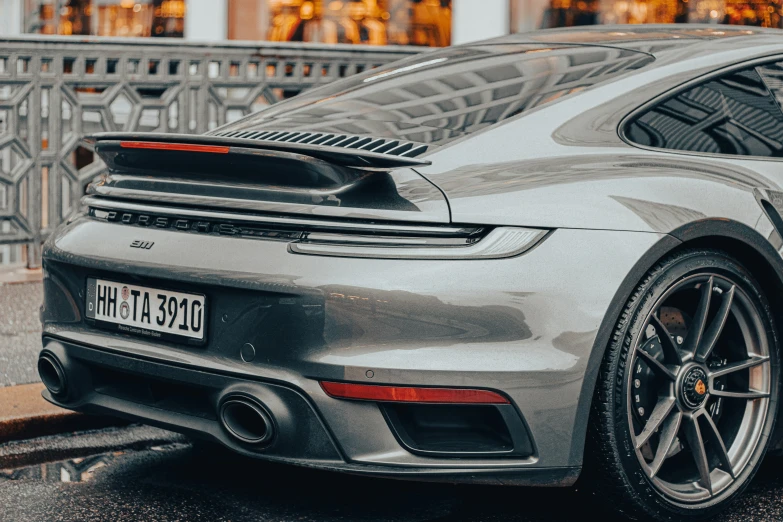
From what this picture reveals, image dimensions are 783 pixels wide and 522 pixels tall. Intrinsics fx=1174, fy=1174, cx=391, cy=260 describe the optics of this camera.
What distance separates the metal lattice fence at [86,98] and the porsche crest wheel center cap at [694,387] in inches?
192

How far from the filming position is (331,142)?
10.2 feet

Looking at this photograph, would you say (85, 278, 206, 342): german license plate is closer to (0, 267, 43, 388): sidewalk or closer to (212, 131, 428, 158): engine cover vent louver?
(212, 131, 428, 158): engine cover vent louver

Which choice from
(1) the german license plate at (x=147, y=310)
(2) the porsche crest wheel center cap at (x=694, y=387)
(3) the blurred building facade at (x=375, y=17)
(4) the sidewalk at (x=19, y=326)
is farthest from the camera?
(3) the blurred building facade at (x=375, y=17)

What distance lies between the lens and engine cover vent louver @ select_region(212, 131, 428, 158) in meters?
2.99

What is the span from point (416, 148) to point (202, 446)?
152 cm

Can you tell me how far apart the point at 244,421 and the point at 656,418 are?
1.09 meters

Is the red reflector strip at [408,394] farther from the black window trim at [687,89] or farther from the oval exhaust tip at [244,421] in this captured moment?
the black window trim at [687,89]

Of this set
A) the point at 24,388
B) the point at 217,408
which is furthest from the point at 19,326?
the point at 217,408

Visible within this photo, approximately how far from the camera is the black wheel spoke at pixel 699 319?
127 inches

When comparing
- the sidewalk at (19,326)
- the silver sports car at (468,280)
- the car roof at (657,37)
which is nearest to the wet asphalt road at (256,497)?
the silver sports car at (468,280)

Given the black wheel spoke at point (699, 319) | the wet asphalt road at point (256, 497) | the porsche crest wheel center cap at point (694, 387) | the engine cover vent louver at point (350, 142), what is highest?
the engine cover vent louver at point (350, 142)

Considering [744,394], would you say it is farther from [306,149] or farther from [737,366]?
[306,149]

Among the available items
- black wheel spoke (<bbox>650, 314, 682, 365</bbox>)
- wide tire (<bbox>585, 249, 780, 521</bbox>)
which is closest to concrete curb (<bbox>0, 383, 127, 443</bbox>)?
wide tire (<bbox>585, 249, 780, 521</bbox>)

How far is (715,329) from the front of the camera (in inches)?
129
